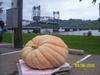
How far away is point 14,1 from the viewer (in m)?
17.6

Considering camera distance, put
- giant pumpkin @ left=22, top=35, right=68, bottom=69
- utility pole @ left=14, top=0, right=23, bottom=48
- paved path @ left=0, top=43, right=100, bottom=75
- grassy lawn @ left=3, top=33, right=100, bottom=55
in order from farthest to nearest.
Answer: utility pole @ left=14, top=0, right=23, bottom=48 → grassy lawn @ left=3, top=33, right=100, bottom=55 → paved path @ left=0, top=43, right=100, bottom=75 → giant pumpkin @ left=22, top=35, right=68, bottom=69

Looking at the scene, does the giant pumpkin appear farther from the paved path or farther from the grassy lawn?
the grassy lawn

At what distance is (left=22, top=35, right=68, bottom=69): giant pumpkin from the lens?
9.69 m

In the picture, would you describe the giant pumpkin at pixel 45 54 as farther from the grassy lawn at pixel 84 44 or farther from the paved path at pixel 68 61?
the grassy lawn at pixel 84 44

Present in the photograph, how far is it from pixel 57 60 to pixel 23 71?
0.98 metres

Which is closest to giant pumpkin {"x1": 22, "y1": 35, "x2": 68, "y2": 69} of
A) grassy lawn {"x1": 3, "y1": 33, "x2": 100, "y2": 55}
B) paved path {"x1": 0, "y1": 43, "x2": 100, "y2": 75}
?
paved path {"x1": 0, "y1": 43, "x2": 100, "y2": 75}

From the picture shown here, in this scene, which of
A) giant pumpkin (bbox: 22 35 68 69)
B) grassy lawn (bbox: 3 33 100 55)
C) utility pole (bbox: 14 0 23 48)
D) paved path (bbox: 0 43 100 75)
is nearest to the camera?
giant pumpkin (bbox: 22 35 68 69)

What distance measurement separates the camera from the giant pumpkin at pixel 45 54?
969cm

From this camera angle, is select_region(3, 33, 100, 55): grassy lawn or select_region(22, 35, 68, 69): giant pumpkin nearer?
select_region(22, 35, 68, 69): giant pumpkin

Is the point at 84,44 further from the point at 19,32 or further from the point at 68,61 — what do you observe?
the point at 68,61

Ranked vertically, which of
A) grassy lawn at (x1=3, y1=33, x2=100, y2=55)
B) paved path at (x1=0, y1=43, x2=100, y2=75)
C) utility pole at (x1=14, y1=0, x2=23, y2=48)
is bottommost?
grassy lawn at (x1=3, y1=33, x2=100, y2=55)

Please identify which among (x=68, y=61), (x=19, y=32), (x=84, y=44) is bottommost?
(x=84, y=44)

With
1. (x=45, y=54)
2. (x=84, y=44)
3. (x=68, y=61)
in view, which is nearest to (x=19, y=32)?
(x=84, y=44)

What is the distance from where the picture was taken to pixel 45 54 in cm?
970
